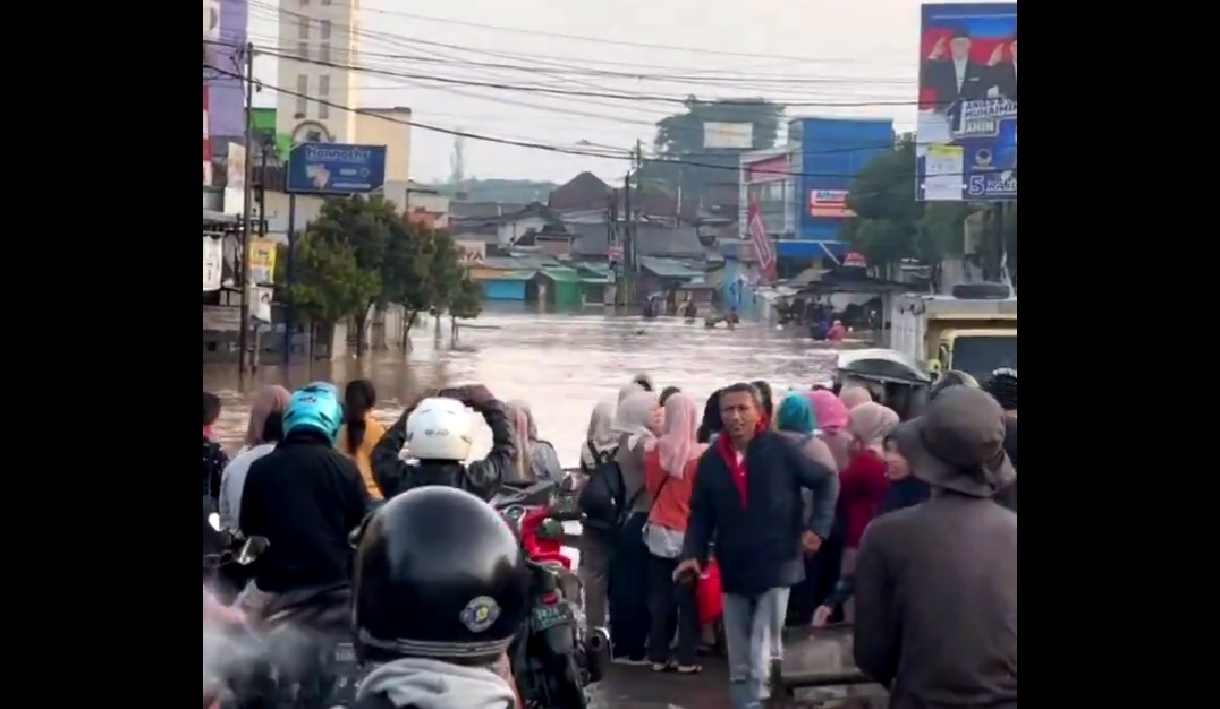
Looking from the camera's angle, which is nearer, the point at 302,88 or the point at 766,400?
the point at 766,400

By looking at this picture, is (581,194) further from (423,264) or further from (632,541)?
(632,541)

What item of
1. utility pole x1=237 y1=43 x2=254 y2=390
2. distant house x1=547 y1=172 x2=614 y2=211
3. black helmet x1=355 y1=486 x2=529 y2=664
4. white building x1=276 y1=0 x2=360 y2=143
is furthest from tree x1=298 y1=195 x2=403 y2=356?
black helmet x1=355 y1=486 x2=529 y2=664

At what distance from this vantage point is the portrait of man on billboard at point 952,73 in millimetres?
5566

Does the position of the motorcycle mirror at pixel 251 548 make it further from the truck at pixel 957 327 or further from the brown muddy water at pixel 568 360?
the truck at pixel 957 327

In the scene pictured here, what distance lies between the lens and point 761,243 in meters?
5.78

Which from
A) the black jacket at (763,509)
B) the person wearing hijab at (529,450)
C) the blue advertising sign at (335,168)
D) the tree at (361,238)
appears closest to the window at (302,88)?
the blue advertising sign at (335,168)

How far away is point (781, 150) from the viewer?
5812 millimetres

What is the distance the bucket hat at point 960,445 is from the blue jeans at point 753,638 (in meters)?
1.78

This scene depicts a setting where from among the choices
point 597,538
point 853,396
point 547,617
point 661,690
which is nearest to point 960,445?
point 547,617

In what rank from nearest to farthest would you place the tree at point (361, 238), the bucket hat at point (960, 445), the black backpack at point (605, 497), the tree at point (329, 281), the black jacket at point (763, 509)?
the bucket hat at point (960, 445)
the black jacket at point (763, 509)
the black backpack at point (605, 497)
the tree at point (361, 238)
the tree at point (329, 281)

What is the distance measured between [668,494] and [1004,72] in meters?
2.10
